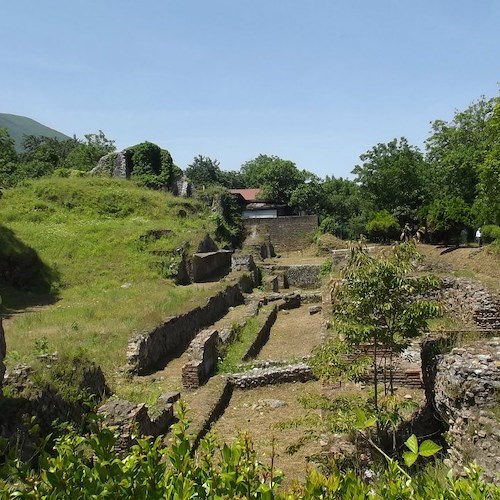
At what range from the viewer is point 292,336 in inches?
734

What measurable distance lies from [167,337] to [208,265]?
44.8 feet

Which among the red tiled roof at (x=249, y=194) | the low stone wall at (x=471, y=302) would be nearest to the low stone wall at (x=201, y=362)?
the low stone wall at (x=471, y=302)

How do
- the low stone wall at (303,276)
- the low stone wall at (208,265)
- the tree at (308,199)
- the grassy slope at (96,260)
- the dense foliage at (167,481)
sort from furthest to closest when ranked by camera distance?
the tree at (308,199) → the low stone wall at (303,276) → the low stone wall at (208,265) → the grassy slope at (96,260) → the dense foliage at (167,481)

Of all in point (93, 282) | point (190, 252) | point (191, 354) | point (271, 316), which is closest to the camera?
point (191, 354)

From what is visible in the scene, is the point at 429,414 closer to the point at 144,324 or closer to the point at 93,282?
the point at 144,324

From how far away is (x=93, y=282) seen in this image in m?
22.7

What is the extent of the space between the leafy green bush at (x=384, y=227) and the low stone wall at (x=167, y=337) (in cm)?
2013

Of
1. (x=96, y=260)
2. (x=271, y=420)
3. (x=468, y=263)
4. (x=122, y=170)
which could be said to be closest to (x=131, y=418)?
(x=271, y=420)

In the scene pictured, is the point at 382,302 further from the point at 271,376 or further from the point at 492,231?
the point at 492,231

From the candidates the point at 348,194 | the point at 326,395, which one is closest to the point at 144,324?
the point at 326,395

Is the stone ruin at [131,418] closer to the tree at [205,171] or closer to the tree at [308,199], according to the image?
the tree at [308,199]

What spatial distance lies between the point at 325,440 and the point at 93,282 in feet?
56.9

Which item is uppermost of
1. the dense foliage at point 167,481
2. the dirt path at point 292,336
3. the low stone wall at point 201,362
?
the dense foliage at point 167,481

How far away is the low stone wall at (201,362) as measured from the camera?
1153 centimetres
